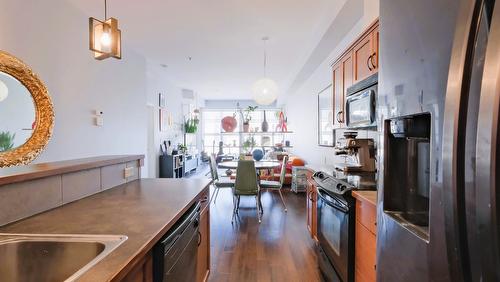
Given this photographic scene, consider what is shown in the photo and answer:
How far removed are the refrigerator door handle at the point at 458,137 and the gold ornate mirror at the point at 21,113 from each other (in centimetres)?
303

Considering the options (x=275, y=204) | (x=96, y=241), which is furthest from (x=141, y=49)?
(x=96, y=241)

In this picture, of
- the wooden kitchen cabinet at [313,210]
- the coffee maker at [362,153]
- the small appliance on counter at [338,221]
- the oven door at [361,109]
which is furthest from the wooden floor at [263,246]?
the oven door at [361,109]

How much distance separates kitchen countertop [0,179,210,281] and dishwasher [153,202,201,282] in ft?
0.15

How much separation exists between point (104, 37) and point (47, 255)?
1.54m

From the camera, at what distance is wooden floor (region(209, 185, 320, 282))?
2.40m

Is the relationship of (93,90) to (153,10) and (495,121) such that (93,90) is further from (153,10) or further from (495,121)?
(495,121)

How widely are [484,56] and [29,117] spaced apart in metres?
3.27

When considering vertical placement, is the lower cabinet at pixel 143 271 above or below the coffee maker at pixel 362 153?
below

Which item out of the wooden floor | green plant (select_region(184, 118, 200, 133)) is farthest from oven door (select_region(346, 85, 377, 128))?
green plant (select_region(184, 118, 200, 133))

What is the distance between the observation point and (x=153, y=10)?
3203mm

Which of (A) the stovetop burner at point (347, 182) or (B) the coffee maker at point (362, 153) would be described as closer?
(A) the stovetop burner at point (347, 182)

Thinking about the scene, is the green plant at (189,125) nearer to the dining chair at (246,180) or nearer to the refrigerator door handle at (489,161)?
the dining chair at (246,180)

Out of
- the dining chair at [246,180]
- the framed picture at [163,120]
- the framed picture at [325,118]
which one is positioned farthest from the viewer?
the framed picture at [163,120]

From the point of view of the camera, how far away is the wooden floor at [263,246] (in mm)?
2398
